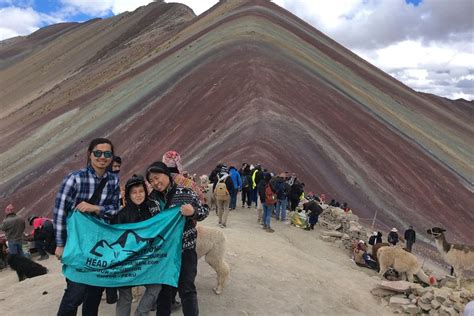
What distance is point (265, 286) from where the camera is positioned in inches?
296

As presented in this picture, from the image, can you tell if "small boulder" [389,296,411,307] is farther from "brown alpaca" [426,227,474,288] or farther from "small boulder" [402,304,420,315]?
"brown alpaca" [426,227,474,288]

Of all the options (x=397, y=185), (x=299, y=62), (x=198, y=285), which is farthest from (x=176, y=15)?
(x=198, y=285)

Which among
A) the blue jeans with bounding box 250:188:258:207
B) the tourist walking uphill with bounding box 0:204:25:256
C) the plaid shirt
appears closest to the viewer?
the plaid shirt

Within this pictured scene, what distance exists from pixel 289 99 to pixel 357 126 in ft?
18.2

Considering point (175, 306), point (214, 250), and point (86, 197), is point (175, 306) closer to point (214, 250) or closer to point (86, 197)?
point (214, 250)

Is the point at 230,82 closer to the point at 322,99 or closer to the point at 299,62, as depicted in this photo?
the point at 322,99

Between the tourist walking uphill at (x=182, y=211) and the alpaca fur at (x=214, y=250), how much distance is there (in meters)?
1.30

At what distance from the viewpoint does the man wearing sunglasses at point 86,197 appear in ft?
15.5

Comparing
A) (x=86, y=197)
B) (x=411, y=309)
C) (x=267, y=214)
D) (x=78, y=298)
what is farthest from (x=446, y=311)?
(x=86, y=197)

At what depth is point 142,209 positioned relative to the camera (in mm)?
5027

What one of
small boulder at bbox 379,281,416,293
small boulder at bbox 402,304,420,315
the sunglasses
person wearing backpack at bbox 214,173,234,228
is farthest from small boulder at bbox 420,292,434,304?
the sunglasses

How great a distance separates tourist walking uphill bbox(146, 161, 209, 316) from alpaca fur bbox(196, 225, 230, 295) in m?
1.30

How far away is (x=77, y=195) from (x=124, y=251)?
82cm

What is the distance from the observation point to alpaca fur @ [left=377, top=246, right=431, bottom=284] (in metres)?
9.62
